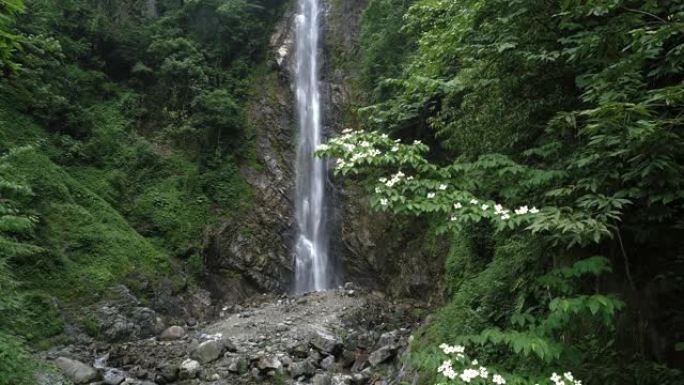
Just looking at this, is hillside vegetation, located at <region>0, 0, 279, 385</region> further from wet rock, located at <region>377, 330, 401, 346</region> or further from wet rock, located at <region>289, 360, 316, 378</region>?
wet rock, located at <region>377, 330, 401, 346</region>

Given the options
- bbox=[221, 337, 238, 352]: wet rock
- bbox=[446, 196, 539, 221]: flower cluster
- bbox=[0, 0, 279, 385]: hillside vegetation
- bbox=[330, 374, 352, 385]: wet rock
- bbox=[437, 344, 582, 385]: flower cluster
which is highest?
bbox=[0, 0, 279, 385]: hillside vegetation

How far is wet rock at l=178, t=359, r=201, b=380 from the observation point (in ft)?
26.3

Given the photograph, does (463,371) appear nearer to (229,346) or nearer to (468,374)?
(468,374)

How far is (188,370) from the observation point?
812 centimetres

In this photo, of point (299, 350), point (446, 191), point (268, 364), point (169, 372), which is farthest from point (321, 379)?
point (446, 191)

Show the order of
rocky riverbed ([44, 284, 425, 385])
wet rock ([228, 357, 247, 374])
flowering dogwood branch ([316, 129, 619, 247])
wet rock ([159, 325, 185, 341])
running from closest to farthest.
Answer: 1. flowering dogwood branch ([316, 129, 619, 247])
2. rocky riverbed ([44, 284, 425, 385])
3. wet rock ([228, 357, 247, 374])
4. wet rock ([159, 325, 185, 341])

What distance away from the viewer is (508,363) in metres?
3.39

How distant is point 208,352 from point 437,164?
5734mm

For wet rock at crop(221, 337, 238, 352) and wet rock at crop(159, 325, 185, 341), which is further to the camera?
wet rock at crop(159, 325, 185, 341)

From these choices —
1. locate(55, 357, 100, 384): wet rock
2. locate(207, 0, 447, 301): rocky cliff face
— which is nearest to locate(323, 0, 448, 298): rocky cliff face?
locate(207, 0, 447, 301): rocky cliff face

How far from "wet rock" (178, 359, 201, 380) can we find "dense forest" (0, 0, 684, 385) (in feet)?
7.93

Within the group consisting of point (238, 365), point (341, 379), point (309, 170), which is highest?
point (309, 170)

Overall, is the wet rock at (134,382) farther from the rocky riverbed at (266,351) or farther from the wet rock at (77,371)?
the wet rock at (77,371)

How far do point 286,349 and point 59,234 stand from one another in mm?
6793
